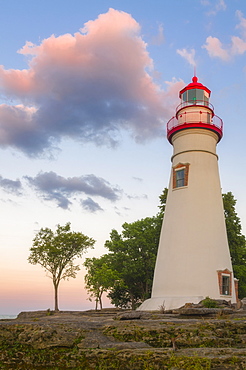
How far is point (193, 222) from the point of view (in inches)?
932

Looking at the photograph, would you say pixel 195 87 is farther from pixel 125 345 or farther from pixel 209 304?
pixel 125 345

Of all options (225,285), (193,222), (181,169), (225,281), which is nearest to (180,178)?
(181,169)

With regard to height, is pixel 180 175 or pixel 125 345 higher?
pixel 180 175

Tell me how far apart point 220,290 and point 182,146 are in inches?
393

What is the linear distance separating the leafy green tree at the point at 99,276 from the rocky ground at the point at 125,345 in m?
19.4

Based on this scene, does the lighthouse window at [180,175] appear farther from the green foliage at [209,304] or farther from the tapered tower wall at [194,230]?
the green foliage at [209,304]

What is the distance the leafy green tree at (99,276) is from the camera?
31.6m

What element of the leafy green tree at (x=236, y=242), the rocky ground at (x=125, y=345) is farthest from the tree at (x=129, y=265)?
A: the rocky ground at (x=125, y=345)

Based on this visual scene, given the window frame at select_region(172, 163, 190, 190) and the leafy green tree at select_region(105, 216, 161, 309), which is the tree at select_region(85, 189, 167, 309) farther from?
the window frame at select_region(172, 163, 190, 190)

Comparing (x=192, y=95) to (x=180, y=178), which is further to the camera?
(x=192, y=95)

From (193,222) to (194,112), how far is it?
798cm

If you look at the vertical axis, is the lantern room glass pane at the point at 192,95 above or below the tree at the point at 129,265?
above

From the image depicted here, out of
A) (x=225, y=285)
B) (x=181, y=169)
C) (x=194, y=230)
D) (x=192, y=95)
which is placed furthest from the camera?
(x=192, y=95)

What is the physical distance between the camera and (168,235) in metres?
24.4
